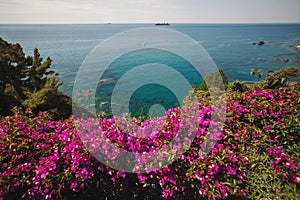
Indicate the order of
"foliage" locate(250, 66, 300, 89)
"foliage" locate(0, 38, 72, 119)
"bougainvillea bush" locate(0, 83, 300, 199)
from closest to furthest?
"bougainvillea bush" locate(0, 83, 300, 199) → "foliage" locate(0, 38, 72, 119) → "foliage" locate(250, 66, 300, 89)

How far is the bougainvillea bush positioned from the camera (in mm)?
2891

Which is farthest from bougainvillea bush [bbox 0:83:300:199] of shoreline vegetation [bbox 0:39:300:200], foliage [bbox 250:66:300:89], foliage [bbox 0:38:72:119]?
foliage [bbox 0:38:72:119]

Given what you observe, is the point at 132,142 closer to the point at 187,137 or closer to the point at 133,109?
the point at 187,137

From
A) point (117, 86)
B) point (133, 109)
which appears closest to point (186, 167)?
point (133, 109)

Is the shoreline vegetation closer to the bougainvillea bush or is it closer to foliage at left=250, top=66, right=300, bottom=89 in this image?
the bougainvillea bush

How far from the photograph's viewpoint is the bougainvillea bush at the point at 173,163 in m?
2.89

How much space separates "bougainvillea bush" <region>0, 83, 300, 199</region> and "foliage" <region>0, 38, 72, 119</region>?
7.35 m

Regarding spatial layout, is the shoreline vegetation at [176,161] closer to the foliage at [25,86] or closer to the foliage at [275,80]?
the foliage at [275,80]

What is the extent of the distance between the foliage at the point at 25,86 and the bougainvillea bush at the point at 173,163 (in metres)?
7.35

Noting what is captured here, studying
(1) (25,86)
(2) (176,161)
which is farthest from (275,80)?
(1) (25,86)

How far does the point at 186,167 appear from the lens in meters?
3.04

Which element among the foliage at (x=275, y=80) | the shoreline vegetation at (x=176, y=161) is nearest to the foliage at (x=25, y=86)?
the shoreline vegetation at (x=176, y=161)

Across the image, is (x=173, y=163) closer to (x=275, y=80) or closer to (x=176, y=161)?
(x=176, y=161)

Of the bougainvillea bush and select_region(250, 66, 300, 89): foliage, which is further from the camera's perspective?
select_region(250, 66, 300, 89): foliage
